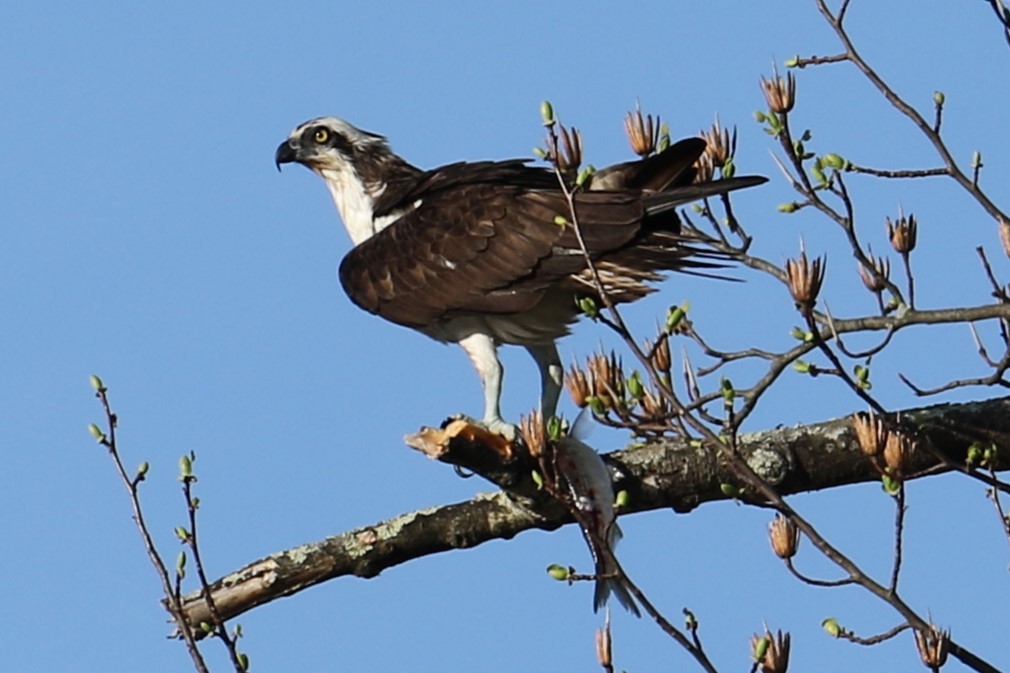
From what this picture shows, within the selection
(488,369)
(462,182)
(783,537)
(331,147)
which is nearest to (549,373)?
(488,369)

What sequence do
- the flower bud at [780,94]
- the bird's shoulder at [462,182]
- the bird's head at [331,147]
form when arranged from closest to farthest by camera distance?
the flower bud at [780,94]
the bird's shoulder at [462,182]
the bird's head at [331,147]

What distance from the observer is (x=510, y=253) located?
7961mm

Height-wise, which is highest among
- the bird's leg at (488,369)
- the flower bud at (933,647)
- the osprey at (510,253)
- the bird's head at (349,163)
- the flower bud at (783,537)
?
the bird's head at (349,163)

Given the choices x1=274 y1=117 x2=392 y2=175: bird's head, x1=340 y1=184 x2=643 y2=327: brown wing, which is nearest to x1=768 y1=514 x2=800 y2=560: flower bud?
x1=340 y1=184 x2=643 y2=327: brown wing

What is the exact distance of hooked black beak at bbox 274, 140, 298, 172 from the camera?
9719 millimetres

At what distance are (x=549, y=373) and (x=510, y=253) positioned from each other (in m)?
0.68

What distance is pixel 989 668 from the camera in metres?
4.66

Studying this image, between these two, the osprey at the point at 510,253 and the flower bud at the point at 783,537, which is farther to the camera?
the osprey at the point at 510,253

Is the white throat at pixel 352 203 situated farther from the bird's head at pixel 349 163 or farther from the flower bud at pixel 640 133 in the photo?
the flower bud at pixel 640 133

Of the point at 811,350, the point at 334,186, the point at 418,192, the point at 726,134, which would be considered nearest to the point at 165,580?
the point at 811,350

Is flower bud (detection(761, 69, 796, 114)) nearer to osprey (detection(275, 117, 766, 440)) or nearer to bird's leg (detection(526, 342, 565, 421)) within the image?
osprey (detection(275, 117, 766, 440))

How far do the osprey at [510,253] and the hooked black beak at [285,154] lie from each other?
857 mm

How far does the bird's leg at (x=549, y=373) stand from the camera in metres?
8.36

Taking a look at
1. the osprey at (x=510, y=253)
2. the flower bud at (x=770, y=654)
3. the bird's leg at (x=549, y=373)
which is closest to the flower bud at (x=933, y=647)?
the flower bud at (x=770, y=654)
